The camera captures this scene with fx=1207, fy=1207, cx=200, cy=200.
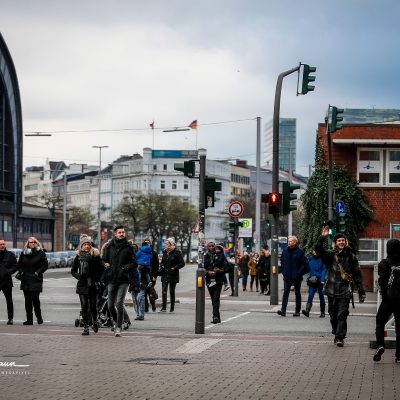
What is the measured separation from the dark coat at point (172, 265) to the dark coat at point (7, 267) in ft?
19.1

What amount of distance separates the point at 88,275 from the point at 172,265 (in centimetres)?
814

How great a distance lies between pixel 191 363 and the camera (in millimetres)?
15547

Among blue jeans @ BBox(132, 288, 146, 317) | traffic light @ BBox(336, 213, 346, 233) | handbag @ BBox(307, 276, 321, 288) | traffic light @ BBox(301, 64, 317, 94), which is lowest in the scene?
blue jeans @ BBox(132, 288, 146, 317)

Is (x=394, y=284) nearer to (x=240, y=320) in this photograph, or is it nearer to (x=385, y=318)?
(x=385, y=318)

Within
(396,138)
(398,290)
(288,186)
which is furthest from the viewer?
(396,138)

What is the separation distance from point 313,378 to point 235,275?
29766mm

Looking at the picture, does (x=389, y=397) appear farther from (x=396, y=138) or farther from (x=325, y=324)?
(x=396, y=138)

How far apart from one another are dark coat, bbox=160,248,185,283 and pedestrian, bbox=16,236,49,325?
19.6 feet

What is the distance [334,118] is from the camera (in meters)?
33.6

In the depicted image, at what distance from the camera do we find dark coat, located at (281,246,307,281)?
1062 inches

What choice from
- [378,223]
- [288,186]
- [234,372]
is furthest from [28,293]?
[378,223]

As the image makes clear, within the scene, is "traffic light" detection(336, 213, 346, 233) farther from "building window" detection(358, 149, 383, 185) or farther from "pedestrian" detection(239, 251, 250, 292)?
"pedestrian" detection(239, 251, 250, 292)

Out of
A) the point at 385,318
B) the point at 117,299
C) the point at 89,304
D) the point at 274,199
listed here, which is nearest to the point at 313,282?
the point at 274,199

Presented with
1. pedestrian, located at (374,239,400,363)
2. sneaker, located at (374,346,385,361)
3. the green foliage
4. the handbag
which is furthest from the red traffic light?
sneaker, located at (374,346,385,361)
